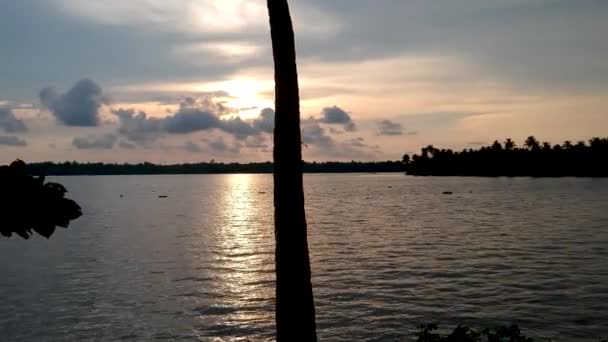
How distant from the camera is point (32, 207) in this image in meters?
3.67

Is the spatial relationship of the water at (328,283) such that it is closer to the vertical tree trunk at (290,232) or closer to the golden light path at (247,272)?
the golden light path at (247,272)

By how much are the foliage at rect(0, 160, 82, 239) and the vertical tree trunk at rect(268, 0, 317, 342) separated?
177 inches

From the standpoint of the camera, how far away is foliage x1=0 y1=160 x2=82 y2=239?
3637mm

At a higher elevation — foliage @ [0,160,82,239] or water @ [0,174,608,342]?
foliage @ [0,160,82,239]

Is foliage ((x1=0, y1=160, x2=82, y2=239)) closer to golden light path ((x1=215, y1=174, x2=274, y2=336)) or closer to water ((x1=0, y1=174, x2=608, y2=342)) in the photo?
water ((x1=0, y1=174, x2=608, y2=342))

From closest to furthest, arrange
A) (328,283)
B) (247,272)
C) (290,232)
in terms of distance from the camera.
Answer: (290,232) → (328,283) → (247,272)

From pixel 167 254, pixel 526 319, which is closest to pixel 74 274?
pixel 167 254

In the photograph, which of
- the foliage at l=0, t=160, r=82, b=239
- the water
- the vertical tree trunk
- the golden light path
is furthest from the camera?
the golden light path

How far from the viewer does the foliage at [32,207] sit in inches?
143

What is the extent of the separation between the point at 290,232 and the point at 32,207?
4.63 meters

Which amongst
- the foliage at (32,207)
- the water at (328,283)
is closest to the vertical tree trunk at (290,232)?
the foliage at (32,207)

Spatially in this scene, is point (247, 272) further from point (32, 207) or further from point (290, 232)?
point (32, 207)

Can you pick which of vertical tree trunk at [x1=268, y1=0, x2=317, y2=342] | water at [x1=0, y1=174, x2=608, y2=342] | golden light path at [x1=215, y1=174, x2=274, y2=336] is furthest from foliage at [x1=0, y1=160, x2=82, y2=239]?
golden light path at [x1=215, y1=174, x2=274, y2=336]

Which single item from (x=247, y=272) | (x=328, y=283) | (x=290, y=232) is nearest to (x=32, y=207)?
(x=290, y=232)
